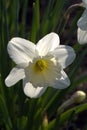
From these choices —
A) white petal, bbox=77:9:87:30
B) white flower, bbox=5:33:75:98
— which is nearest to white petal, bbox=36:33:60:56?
white flower, bbox=5:33:75:98

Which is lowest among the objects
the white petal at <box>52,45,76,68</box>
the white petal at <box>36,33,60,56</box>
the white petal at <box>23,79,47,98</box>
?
the white petal at <box>23,79,47,98</box>

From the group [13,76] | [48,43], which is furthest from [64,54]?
[13,76]

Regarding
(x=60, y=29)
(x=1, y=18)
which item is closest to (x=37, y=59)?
(x=60, y=29)

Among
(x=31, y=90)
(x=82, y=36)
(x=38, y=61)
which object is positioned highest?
(x=82, y=36)

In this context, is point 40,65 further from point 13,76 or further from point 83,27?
point 83,27

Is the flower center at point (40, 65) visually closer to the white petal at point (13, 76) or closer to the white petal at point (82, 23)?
the white petal at point (13, 76)

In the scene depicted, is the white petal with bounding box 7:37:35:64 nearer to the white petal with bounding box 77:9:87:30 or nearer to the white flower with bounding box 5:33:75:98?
the white flower with bounding box 5:33:75:98

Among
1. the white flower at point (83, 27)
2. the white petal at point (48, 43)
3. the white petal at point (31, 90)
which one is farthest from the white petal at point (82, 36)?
the white petal at point (31, 90)
